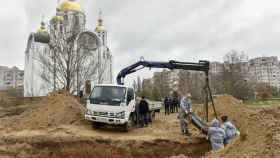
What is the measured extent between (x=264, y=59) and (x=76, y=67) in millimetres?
96364

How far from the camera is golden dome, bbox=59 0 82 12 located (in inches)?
1758

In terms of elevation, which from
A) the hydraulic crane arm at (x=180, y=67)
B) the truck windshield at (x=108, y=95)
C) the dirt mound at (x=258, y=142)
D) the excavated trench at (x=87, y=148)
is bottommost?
the excavated trench at (x=87, y=148)

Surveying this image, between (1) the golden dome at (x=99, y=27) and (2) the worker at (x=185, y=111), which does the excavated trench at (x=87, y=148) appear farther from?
(1) the golden dome at (x=99, y=27)

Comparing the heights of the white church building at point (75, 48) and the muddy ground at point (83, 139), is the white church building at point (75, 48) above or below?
above

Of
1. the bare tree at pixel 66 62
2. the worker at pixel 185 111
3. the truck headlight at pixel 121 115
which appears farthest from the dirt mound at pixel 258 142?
the bare tree at pixel 66 62

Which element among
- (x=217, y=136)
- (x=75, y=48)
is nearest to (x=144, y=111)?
(x=217, y=136)

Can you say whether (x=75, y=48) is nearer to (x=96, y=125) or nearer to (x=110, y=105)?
(x=96, y=125)

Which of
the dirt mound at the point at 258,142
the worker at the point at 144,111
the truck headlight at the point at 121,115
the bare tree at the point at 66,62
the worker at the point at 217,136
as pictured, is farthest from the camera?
the bare tree at the point at 66,62

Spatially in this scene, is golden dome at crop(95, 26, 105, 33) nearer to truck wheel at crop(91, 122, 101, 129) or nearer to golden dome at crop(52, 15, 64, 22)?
golden dome at crop(52, 15, 64, 22)

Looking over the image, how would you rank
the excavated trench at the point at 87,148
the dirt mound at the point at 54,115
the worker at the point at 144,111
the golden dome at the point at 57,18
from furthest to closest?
the golden dome at the point at 57,18 → the worker at the point at 144,111 → the dirt mound at the point at 54,115 → the excavated trench at the point at 87,148

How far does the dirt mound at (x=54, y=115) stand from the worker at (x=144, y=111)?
3.04m

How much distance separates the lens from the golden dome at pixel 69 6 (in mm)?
44656

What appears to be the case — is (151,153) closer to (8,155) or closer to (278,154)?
(8,155)

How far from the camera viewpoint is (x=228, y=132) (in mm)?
9344
